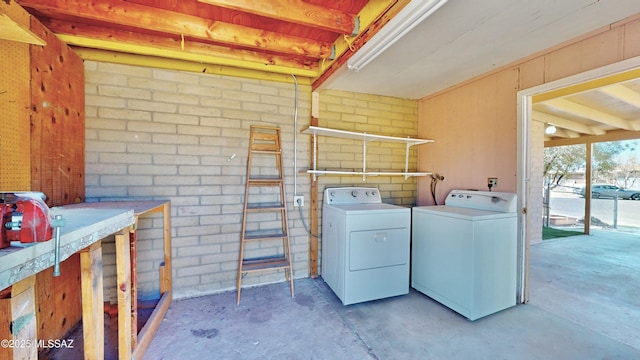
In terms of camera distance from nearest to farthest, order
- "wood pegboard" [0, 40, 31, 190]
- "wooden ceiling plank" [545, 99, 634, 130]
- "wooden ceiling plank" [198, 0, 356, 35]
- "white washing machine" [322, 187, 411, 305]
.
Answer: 1. "wood pegboard" [0, 40, 31, 190]
2. "wooden ceiling plank" [198, 0, 356, 35]
3. "white washing machine" [322, 187, 411, 305]
4. "wooden ceiling plank" [545, 99, 634, 130]

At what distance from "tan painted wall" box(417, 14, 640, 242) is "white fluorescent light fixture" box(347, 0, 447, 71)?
1.49m

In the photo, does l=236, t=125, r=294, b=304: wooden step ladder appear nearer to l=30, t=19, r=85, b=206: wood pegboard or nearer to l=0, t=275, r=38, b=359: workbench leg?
l=30, t=19, r=85, b=206: wood pegboard

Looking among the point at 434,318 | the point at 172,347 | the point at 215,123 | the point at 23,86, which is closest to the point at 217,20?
the point at 215,123

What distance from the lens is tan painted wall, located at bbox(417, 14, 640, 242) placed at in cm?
189

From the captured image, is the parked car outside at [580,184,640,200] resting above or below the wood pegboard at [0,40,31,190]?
below

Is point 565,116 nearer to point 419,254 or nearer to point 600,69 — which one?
point 600,69

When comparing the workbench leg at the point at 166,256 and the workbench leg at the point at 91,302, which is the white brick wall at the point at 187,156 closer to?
the workbench leg at the point at 166,256

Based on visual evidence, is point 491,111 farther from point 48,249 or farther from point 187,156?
point 48,249

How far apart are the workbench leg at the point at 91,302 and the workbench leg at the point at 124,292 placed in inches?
6.5

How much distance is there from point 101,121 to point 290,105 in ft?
5.82

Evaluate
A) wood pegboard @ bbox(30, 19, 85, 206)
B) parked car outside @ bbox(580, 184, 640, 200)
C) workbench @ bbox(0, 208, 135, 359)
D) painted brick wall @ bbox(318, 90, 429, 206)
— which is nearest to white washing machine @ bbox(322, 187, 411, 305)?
painted brick wall @ bbox(318, 90, 429, 206)

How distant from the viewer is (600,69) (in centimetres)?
189

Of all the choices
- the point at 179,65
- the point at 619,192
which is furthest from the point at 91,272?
the point at 619,192

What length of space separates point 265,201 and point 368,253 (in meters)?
1.23
